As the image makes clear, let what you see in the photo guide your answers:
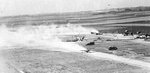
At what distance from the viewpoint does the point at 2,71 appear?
31.0 metres

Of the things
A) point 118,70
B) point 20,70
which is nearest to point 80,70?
point 118,70

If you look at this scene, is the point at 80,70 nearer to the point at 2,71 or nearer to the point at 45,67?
the point at 45,67

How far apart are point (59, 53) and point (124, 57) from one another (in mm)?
11228

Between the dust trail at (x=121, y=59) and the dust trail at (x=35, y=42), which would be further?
the dust trail at (x=35, y=42)

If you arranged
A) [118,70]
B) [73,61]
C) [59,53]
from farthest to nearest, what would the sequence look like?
[59,53] < [73,61] < [118,70]

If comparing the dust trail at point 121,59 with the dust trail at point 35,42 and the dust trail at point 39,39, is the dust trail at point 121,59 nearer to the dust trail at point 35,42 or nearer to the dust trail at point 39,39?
the dust trail at point 35,42

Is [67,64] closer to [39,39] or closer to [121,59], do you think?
[121,59]

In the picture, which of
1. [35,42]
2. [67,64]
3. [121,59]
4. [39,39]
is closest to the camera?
[67,64]

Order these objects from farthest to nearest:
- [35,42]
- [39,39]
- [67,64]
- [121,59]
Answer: [39,39] < [35,42] < [121,59] < [67,64]

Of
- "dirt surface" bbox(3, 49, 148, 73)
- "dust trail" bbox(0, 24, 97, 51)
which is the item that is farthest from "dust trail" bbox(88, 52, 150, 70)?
"dust trail" bbox(0, 24, 97, 51)

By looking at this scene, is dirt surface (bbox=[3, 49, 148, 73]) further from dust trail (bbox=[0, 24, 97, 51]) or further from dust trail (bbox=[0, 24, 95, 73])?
dust trail (bbox=[0, 24, 97, 51])

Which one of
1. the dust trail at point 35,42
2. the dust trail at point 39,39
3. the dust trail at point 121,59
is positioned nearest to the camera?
the dust trail at point 121,59

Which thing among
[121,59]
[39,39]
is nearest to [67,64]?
[121,59]

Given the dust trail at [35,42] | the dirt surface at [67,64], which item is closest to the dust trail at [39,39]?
the dust trail at [35,42]
